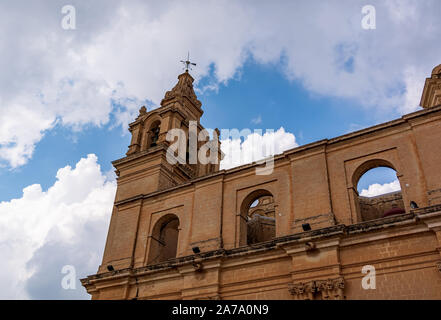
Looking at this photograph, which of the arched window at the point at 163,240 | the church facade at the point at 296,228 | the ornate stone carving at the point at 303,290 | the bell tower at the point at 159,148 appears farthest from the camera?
the bell tower at the point at 159,148

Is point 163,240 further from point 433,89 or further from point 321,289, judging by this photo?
point 433,89

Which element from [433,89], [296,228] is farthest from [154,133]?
[433,89]

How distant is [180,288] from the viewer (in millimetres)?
15062

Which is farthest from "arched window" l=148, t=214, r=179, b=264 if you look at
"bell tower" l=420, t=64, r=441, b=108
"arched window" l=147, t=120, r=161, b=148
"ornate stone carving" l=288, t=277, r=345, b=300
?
"bell tower" l=420, t=64, r=441, b=108

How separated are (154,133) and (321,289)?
12.9 metres

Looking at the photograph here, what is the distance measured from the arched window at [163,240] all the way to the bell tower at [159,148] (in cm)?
171

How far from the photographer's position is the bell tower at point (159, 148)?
19.6 metres

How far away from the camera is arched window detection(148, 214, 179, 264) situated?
56.6 feet

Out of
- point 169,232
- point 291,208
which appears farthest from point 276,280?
point 169,232

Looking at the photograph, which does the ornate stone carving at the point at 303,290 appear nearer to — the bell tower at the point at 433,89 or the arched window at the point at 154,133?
the bell tower at the point at 433,89

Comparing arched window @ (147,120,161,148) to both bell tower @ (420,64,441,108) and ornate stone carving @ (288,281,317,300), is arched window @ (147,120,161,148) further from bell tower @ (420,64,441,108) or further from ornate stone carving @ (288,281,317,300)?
bell tower @ (420,64,441,108)

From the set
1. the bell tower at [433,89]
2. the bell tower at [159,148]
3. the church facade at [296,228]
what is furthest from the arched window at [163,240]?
the bell tower at [433,89]

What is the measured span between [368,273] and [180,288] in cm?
630

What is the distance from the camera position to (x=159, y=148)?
64.6 feet
